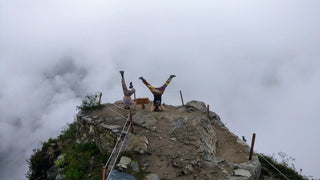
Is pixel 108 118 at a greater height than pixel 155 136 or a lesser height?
greater

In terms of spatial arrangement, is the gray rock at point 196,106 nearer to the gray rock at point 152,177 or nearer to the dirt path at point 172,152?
the dirt path at point 172,152

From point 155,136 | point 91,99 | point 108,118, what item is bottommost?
point 155,136

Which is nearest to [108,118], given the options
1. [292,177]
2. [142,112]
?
[142,112]

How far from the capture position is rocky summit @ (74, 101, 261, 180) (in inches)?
310

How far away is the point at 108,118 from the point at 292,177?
10192mm

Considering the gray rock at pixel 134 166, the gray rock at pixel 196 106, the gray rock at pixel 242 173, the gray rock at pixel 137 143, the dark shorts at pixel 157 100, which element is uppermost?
the gray rock at pixel 196 106

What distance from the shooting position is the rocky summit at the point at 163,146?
7883mm

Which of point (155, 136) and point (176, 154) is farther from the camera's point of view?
point (155, 136)

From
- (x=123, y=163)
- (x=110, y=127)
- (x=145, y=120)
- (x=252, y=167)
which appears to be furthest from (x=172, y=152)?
(x=110, y=127)

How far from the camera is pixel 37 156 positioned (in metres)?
13.5

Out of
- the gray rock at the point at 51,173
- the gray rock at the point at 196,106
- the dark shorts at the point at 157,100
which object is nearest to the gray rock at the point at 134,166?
the dark shorts at the point at 157,100

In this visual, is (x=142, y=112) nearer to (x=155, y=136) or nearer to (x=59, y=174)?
(x=155, y=136)

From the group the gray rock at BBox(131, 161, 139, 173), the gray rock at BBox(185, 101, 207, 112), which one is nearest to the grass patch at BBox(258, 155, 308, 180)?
the gray rock at BBox(185, 101, 207, 112)

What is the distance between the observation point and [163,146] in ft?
31.4
